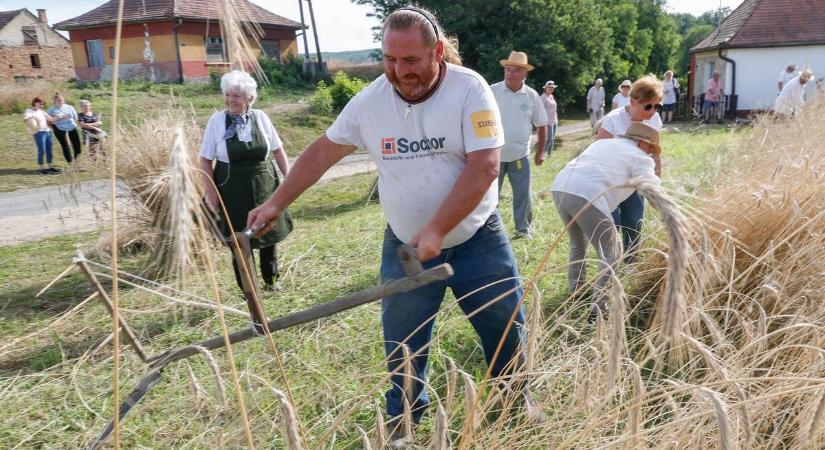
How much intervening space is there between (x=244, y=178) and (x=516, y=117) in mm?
2716

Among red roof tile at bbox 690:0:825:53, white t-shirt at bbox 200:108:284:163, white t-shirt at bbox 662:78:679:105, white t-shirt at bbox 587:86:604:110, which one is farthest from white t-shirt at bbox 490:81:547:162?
red roof tile at bbox 690:0:825:53

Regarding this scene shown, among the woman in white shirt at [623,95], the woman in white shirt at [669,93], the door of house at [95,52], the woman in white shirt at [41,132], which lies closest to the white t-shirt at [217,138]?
the woman in white shirt at [623,95]

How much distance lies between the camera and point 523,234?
5598 millimetres

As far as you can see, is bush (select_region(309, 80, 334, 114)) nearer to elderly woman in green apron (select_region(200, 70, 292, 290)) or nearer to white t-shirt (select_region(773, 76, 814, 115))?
white t-shirt (select_region(773, 76, 814, 115))

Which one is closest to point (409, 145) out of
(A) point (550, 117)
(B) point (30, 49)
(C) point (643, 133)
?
(C) point (643, 133)

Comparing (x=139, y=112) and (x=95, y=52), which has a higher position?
(x=95, y=52)

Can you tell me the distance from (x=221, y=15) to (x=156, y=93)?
22798 mm

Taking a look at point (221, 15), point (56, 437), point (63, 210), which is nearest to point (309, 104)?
point (63, 210)

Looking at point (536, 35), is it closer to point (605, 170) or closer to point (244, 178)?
point (244, 178)

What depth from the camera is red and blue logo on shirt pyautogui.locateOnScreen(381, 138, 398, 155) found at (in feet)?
7.48

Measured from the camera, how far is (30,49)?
3769 centimetres

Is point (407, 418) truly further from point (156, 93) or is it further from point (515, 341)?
point (156, 93)

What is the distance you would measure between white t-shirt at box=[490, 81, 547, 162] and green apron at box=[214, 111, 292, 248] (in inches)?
91.2

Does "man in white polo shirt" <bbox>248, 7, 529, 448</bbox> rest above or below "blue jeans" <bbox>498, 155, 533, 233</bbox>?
above
